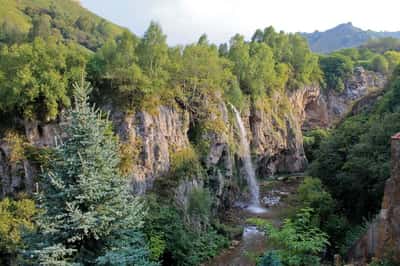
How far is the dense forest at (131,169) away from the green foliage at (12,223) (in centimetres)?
4

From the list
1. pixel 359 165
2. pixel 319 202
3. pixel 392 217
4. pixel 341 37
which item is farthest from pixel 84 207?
pixel 341 37

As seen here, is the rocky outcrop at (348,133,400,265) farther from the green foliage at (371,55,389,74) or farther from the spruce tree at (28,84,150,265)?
the green foliage at (371,55,389,74)

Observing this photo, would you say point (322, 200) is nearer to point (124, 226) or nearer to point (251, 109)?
point (124, 226)

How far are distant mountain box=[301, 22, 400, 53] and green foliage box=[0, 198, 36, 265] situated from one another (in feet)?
419

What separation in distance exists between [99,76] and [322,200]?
13.1 m

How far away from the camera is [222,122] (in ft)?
75.7

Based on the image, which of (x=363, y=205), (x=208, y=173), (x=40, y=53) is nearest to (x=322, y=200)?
(x=363, y=205)

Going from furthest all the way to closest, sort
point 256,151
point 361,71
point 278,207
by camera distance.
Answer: point 361,71 < point 256,151 < point 278,207

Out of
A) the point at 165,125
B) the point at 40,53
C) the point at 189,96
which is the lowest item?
the point at 165,125

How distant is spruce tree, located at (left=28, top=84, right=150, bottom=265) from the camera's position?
8.66 meters

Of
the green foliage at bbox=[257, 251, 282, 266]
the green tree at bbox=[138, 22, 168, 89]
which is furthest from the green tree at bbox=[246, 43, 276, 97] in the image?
the green foliage at bbox=[257, 251, 282, 266]

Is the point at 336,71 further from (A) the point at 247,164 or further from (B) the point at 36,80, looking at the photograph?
(B) the point at 36,80

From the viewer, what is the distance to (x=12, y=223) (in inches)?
494

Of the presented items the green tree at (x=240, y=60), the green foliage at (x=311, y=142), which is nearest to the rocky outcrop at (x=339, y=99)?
the green foliage at (x=311, y=142)
